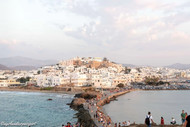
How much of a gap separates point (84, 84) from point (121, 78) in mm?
16629

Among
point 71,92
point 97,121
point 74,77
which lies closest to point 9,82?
point 74,77

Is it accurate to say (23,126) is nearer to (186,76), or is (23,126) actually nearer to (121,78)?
(121,78)

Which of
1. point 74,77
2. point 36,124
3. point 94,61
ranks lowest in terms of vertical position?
point 36,124

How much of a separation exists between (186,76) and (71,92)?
82.9 metres

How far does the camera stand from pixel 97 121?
59.7ft

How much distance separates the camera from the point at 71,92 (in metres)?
53.8

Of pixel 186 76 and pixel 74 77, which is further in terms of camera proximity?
pixel 186 76

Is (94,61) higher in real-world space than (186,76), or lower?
higher

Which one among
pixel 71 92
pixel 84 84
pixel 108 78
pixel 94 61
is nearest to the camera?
pixel 71 92

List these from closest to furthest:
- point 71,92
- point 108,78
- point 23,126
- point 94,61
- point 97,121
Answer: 1. point 97,121
2. point 23,126
3. point 71,92
4. point 108,78
5. point 94,61

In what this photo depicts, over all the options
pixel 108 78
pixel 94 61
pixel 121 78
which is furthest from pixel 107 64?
pixel 108 78

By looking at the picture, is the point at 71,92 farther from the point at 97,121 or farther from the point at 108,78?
the point at 97,121

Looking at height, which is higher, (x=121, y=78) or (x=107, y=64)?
(x=107, y=64)

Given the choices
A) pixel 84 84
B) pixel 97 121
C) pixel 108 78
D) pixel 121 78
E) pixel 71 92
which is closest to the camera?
pixel 97 121
